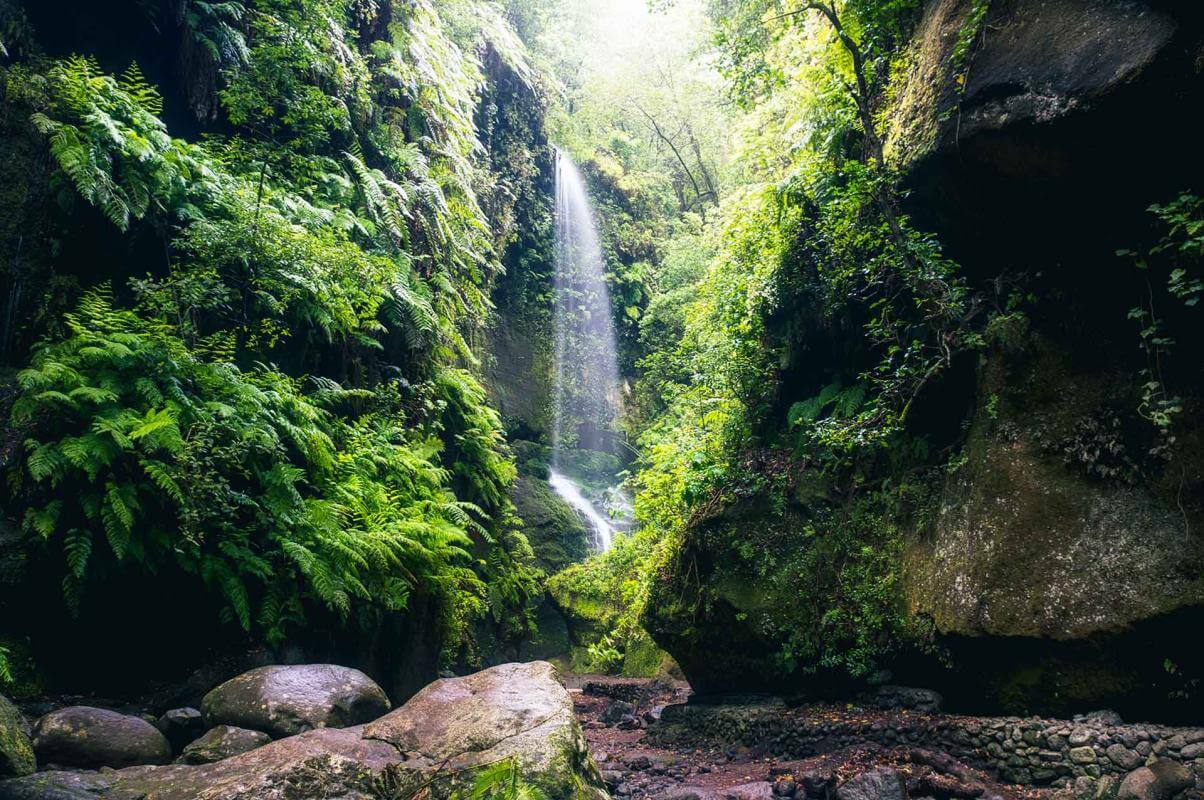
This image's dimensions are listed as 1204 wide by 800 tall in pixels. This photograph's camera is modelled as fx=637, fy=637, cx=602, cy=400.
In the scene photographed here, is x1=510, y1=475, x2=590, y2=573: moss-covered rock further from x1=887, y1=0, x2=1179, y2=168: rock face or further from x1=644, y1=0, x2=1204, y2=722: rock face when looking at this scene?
x1=887, y1=0, x2=1179, y2=168: rock face

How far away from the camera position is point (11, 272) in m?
5.84

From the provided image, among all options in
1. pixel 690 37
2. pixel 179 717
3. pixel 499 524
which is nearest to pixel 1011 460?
pixel 179 717

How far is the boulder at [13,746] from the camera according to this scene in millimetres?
3275

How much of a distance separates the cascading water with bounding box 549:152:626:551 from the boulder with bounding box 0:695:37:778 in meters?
14.3

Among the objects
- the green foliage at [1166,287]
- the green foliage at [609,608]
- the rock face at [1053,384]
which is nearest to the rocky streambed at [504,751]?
the rock face at [1053,384]

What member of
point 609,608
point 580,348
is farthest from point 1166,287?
point 580,348

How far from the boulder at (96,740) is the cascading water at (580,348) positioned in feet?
44.5

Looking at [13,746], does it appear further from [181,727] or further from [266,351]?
[266,351]

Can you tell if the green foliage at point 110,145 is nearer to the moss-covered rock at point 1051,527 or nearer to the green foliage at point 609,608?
the green foliage at point 609,608

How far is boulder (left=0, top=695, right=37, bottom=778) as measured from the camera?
328cm

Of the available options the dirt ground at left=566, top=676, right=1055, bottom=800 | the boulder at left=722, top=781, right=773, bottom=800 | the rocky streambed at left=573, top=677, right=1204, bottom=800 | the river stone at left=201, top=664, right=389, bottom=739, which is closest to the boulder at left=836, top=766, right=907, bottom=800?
the rocky streambed at left=573, top=677, right=1204, bottom=800

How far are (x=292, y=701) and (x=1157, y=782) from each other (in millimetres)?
6361

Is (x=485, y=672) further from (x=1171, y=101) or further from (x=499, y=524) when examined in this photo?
(x=1171, y=101)

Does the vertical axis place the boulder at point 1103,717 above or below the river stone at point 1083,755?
above
